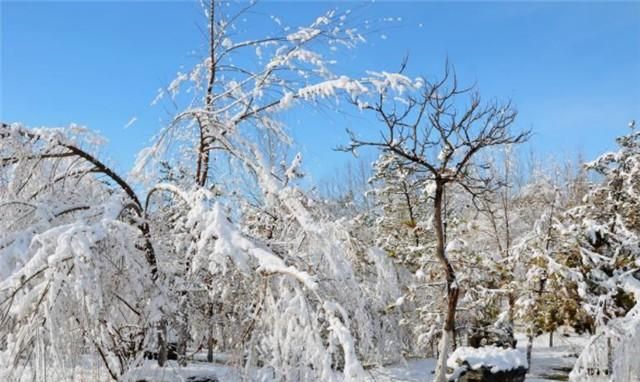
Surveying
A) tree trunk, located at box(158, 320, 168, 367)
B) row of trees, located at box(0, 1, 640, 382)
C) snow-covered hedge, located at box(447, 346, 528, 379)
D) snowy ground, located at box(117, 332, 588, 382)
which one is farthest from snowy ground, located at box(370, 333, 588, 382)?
tree trunk, located at box(158, 320, 168, 367)

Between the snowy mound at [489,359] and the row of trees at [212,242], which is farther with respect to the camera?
the snowy mound at [489,359]

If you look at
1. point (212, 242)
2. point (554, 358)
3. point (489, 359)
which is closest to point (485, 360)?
point (489, 359)

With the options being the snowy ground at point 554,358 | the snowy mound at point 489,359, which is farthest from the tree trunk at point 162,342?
the snowy ground at point 554,358

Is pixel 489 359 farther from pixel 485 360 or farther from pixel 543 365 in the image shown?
pixel 543 365

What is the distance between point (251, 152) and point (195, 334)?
145 centimetres

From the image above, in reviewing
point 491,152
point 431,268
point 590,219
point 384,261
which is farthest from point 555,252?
point 384,261

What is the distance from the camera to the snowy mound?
824 centimetres

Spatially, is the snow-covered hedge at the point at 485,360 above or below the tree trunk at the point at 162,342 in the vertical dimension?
below

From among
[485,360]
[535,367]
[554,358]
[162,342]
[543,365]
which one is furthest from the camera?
[554,358]

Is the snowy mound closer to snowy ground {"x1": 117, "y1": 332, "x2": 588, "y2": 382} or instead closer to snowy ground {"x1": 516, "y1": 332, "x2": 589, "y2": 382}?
snowy ground {"x1": 117, "y1": 332, "x2": 588, "y2": 382}

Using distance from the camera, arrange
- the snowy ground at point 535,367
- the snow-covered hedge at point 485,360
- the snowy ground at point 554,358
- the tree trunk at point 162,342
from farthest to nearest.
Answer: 1. the snowy ground at point 554,358
2. the snow-covered hedge at point 485,360
3. the snowy ground at point 535,367
4. the tree trunk at point 162,342

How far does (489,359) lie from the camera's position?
8344 millimetres

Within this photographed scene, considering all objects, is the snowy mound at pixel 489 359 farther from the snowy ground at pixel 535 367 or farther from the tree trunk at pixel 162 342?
the tree trunk at pixel 162 342

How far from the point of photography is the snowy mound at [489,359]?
8242 millimetres
